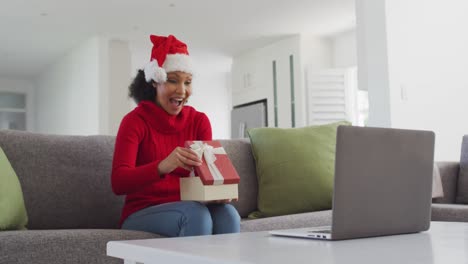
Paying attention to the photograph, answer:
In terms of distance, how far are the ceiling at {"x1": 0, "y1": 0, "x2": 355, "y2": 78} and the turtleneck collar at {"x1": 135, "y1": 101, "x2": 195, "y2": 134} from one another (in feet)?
13.9

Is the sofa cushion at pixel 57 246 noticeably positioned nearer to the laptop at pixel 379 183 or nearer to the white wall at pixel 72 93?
the laptop at pixel 379 183

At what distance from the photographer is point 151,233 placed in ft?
5.52

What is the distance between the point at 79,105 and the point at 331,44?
388cm

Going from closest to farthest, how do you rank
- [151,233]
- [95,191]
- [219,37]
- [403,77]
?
[151,233] < [95,191] < [403,77] < [219,37]

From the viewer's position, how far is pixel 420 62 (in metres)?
4.09

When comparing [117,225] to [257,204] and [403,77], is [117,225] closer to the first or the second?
[257,204]

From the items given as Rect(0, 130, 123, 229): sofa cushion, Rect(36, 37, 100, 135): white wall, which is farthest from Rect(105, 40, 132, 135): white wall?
Rect(0, 130, 123, 229): sofa cushion

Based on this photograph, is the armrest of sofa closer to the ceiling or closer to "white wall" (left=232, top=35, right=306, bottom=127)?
the ceiling

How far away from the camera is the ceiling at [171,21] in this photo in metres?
6.09

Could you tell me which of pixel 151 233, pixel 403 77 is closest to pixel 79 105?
pixel 403 77

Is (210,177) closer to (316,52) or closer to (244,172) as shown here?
(244,172)

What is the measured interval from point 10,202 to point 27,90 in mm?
9657

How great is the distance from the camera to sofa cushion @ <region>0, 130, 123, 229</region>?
1946 millimetres

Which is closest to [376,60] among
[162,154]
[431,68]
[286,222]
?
[431,68]
